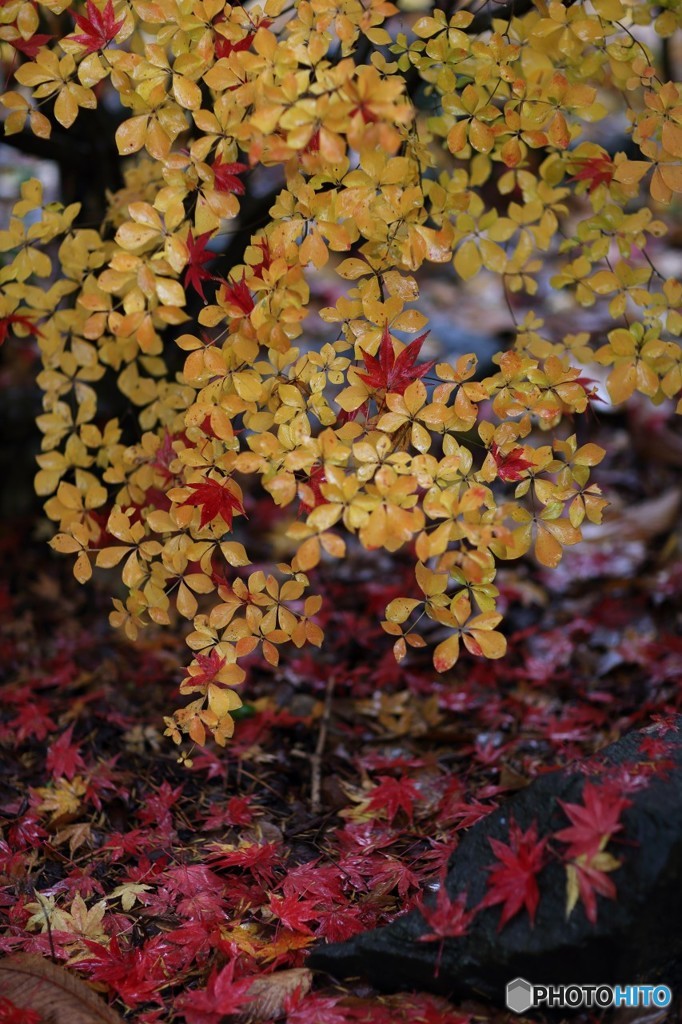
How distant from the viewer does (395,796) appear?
6.14 feet

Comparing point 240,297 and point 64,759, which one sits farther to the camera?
point 64,759

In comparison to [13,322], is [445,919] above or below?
below

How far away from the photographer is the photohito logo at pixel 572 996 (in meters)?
1.34

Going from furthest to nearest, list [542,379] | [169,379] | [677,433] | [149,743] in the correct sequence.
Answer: [677,433] → [169,379] → [149,743] → [542,379]

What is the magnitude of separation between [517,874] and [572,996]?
23 cm

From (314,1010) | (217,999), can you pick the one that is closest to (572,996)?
(314,1010)

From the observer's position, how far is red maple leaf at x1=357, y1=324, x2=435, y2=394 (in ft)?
4.67

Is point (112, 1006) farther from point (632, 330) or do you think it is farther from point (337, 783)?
point (632, 330)

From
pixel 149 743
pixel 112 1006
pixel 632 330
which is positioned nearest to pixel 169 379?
pixel 149 743

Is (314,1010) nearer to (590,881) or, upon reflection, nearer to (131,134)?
(590,881)

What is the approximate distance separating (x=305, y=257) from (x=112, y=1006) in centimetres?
134

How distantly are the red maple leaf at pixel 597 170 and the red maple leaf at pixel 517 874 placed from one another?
1.21 m

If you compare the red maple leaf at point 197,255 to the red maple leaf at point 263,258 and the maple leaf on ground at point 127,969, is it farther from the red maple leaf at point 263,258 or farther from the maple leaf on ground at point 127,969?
the maple leaf on ground at point 127,969

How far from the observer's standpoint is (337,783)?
6.85ft
